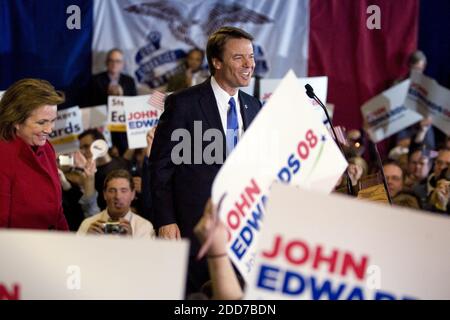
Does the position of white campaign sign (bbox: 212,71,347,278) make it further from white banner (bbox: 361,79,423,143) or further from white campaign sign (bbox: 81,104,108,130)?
white banner (bbox: 361,79,423,143)

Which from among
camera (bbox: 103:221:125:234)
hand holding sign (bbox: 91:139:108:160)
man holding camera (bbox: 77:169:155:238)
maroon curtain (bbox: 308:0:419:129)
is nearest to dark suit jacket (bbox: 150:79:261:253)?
camera (bbox: 103:221:125:234)

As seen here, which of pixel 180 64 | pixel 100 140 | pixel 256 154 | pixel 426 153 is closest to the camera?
pixel 256 154

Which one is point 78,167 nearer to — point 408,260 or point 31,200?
point 31,200

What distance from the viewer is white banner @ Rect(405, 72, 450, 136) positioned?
8062 millimetres

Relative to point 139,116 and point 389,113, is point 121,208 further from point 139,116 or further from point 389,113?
point 389,113

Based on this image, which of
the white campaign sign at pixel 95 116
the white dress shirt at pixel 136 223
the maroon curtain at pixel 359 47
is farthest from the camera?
the maroon curtain at pixel 359 47

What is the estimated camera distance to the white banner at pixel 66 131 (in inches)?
279

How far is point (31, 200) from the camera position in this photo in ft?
13.4

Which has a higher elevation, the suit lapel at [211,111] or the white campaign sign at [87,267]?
the suit lapel at [211,111]

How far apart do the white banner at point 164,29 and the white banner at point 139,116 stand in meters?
1.96

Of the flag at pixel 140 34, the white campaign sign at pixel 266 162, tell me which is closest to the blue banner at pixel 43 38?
the flag at pixel 140 34

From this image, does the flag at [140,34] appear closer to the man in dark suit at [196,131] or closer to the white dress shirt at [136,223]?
the white dress shirt at [136,223]
